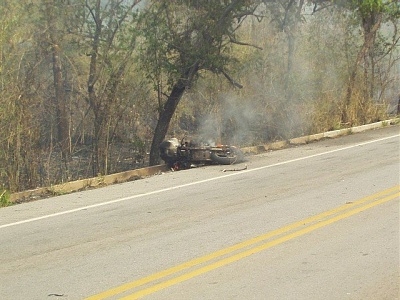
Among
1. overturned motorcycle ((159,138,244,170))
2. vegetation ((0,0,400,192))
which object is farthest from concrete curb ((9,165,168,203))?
overturned motorcycle ((159,138,244,170))

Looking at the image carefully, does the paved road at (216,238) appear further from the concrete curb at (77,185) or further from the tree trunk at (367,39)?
the tree trunk at (367,39)

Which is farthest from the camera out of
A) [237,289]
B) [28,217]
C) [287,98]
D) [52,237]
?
[287,98]

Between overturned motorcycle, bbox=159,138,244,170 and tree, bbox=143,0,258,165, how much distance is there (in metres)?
3.00

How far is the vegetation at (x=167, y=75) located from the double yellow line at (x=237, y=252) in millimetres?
4987

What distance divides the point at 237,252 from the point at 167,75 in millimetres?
11035

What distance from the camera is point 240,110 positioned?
68.3ft

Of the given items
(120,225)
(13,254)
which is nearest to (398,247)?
(120,225)

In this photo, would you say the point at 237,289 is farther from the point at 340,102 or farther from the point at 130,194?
the point at 340,102

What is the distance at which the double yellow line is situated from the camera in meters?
6.75

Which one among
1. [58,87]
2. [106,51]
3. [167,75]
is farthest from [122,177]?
[58,87]

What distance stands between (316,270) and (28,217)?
454 centimetres

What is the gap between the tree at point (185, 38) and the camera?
58.2ft

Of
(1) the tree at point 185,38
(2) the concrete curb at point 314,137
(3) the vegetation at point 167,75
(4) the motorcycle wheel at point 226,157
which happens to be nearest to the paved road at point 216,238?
(4) the motorcycle wheel at point 226,157

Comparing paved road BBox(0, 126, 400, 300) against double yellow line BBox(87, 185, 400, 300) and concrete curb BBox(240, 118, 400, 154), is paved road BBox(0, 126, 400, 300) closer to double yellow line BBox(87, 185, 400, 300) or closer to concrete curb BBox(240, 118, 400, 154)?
double yellow line BBox(87, 185, 400, 300)
